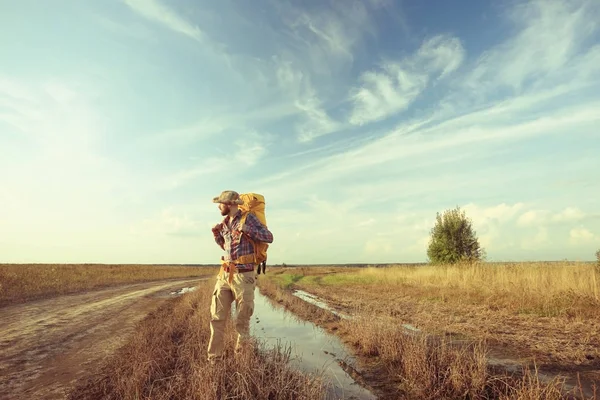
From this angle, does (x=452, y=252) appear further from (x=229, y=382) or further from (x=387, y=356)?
(x=229, y=382)

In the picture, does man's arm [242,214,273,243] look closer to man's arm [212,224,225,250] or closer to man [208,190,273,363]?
man [208,190,273,363]

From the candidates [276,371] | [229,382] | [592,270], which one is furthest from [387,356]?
[592,270]

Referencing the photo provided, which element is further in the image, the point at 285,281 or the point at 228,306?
the point at 285,281

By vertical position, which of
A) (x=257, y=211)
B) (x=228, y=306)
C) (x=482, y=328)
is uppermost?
(x=257, y=211)

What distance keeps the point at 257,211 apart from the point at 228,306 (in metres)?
1.71

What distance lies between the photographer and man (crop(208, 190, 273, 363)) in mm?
6047

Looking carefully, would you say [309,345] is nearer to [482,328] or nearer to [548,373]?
[482,328]

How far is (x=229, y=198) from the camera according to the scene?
20.9 feet

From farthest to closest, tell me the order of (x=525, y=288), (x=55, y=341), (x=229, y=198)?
1. (x=525, y=288)
2. (x=55, y=341)
3. (x=229, y=198)

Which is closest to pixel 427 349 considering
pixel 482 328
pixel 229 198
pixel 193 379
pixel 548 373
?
pixel 548 373

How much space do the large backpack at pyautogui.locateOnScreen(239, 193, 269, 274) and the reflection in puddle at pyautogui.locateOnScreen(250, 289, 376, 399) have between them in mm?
1693

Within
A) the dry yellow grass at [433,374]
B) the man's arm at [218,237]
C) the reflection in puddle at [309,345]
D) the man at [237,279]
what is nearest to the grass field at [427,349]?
the dry yellow grass at [433,374]

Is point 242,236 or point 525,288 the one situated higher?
point 242,236

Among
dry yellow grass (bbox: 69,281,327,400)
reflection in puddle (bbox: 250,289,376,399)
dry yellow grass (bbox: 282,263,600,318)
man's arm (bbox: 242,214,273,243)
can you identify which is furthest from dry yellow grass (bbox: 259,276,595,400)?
dry yellow grass (bbox: 282,263,600,318)
